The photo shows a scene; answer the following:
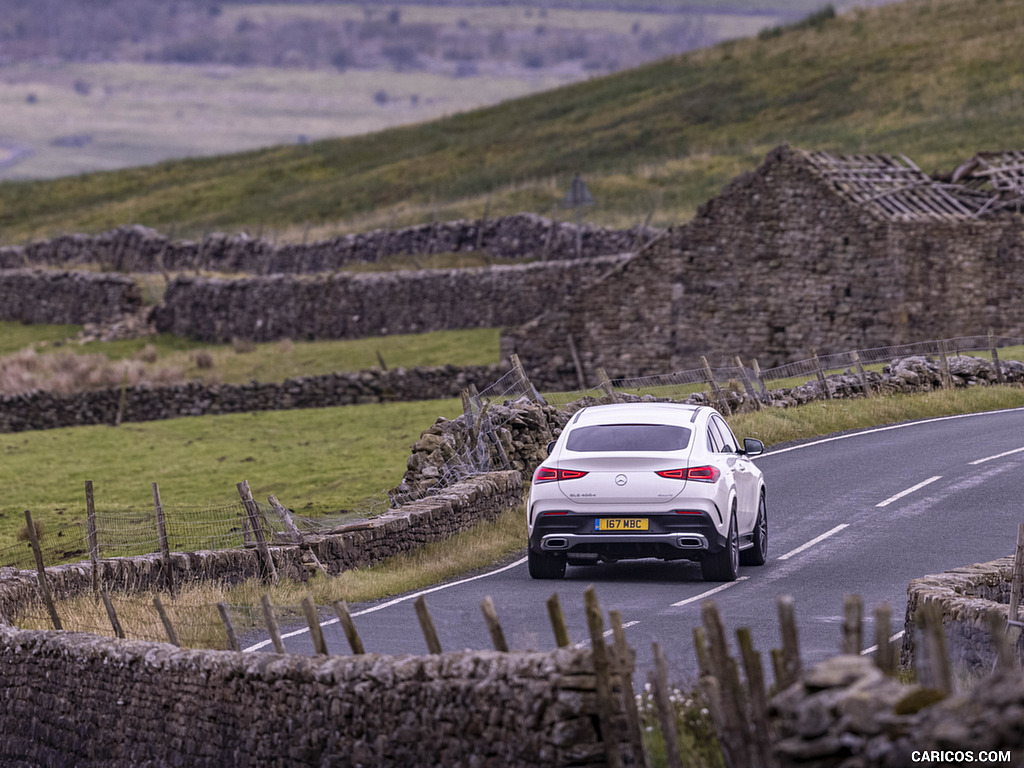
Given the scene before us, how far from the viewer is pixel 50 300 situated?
6612 cm

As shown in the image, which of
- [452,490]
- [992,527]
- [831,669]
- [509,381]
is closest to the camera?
[831,669]

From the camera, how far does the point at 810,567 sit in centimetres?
1739

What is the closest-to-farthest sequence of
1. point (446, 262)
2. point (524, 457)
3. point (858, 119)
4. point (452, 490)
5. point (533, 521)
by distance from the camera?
point (533, 521), point (452, 490), point (524, 457), point (446, 262), point (858, 119)

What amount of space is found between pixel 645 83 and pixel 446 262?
53.3m

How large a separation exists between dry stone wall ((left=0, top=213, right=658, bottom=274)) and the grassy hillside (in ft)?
13.8

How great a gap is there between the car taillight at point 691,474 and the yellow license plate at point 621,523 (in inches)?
20.5

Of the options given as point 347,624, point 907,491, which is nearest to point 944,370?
point 907,491

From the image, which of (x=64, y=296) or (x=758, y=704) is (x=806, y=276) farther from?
(x=758, y=704)

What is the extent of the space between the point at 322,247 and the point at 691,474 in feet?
170

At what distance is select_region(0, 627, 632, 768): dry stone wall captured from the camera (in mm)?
8906

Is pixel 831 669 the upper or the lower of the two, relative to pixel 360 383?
upper

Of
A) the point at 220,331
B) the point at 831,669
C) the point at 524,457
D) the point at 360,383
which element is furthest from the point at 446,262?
the point at 831,669

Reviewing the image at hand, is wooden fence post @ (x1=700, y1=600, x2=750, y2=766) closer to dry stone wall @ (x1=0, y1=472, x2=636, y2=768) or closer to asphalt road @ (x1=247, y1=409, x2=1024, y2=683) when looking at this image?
dry stone wall @ (x1=0, y1=472, x2=636, y2=768)

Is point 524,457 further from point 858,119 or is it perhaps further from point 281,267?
point 858,119
